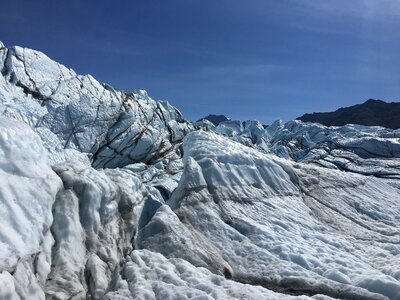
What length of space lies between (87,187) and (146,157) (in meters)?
33.1

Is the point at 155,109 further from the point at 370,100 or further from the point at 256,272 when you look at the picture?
the point at 370,100

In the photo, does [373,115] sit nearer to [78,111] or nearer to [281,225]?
[78,111]

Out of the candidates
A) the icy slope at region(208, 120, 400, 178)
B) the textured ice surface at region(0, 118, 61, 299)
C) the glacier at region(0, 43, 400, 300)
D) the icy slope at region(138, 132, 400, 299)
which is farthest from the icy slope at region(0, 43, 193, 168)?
the textured ice surface at region(0, 118, 61, 299)

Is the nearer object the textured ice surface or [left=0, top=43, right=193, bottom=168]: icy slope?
the textured ice surface

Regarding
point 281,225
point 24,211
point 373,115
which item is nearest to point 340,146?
point 281,225

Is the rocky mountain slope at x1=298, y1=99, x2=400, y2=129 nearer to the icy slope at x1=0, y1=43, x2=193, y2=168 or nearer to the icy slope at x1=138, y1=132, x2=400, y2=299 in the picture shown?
the icy slope at x1=0, y1=43, x2=193, y2=168

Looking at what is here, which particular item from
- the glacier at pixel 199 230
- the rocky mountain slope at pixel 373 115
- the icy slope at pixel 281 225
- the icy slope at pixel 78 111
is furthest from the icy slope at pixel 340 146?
the rocky mountain slope at pixel 373 115

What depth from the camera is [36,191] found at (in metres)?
7.87

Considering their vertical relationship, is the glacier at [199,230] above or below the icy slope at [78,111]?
below

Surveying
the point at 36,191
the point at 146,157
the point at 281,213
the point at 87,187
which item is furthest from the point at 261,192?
the point at 146,157

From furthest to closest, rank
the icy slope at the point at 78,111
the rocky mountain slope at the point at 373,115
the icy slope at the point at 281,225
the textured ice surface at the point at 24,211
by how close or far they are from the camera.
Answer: the rocky mountain slope at the point at 373,115, the icy slope at the point at 78,111, the icy slope at the point at 281,225, the textured ice surface at the point at 24,211

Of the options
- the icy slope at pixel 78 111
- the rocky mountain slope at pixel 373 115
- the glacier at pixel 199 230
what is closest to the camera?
the glacier at pixel 199 230

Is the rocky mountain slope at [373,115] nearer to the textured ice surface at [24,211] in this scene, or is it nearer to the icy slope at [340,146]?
the icy slope at [340,146]

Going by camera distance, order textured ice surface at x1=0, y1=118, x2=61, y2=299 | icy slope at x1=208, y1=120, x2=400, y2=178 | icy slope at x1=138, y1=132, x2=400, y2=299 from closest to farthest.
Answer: textured ice surface at x1=0, y1=118, x2=61, y2=299
icy slope at x1=138, y1=132, x2=400, y2=299
icy slope at x1=208, y1=120, x2=400, y2=178
